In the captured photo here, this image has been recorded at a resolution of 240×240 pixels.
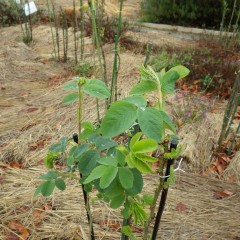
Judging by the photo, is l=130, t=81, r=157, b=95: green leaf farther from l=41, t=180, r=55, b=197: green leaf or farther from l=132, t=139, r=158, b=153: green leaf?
l=41, t=180, r=55, b=197: green leaf

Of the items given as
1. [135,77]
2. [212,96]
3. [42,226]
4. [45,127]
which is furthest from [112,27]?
[42,226]

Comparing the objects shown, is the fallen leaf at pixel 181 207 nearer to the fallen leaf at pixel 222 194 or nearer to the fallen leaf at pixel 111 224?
the fallen leaf at pixel 222 194

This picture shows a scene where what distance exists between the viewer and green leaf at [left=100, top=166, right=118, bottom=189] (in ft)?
2.45

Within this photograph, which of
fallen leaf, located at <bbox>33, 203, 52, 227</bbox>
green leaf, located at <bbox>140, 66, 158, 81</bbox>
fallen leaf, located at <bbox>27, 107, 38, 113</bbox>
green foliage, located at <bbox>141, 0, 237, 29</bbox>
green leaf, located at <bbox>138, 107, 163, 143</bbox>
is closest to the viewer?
green leaf, located at <bbox>138, 107, 163, 143</bbox>

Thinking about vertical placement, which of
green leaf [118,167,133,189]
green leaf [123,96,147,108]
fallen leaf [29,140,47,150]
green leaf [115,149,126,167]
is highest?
green leaf [123,96,147,108]

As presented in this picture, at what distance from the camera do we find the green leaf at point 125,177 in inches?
29.7

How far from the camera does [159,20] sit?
772cm

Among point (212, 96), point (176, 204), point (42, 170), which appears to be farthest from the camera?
point (212, 96)

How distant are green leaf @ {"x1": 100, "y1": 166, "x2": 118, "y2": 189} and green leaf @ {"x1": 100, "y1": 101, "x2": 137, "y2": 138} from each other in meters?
0.10

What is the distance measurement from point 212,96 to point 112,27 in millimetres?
2672

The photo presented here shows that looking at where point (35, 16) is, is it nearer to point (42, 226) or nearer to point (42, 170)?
point (42, 170)

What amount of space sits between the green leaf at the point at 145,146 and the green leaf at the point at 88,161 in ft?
0.57

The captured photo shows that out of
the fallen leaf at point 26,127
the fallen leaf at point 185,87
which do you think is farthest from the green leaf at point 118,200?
the fallen leaf at point 185,87

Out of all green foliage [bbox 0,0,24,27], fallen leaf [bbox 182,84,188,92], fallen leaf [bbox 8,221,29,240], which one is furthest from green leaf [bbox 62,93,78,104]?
green foliage [bbox 0,0,24,27]
